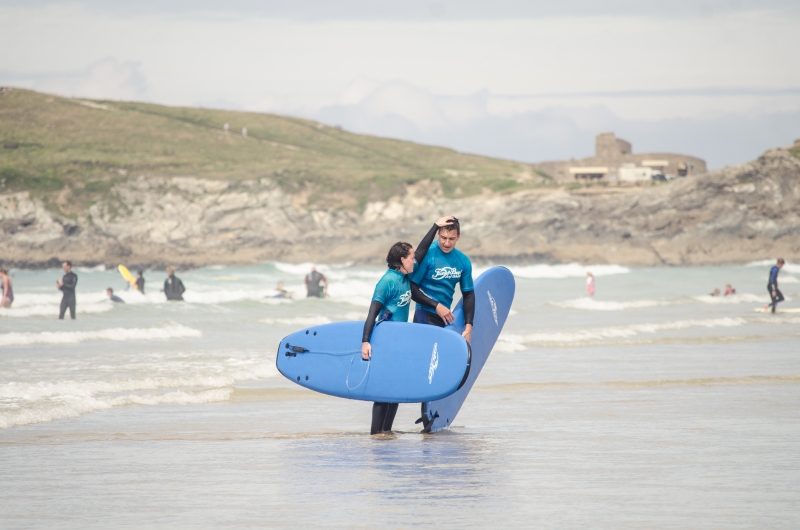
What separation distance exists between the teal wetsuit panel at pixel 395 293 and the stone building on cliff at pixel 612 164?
77.1m

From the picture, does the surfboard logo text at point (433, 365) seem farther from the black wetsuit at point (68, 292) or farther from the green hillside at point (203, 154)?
the green hillside at point (203, 154)

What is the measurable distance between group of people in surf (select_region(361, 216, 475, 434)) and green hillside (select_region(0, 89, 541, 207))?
200 ft

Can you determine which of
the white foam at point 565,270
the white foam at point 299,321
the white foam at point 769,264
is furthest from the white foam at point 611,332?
the white foam at point 769,264

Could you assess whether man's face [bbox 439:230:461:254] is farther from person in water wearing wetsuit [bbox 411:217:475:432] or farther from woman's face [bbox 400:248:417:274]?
woman's face [bbox 400:248:417:274]

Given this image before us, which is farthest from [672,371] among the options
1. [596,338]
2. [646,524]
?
[646,524]

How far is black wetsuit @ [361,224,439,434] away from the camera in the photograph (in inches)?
246

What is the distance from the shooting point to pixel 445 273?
20.7 ft

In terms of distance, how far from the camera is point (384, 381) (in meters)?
6.39

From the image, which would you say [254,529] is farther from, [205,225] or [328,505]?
[205,225]

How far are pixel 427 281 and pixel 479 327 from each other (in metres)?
0.88

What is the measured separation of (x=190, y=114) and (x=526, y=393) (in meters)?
106

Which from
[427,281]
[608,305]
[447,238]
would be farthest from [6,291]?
[447,238]

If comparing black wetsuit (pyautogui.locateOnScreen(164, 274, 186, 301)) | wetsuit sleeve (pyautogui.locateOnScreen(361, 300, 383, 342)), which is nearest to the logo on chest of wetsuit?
wetsuit sleeve (pyautogui.locateOnScreen(361, 300, 383, 342))

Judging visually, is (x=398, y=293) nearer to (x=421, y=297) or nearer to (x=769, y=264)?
(x=421, y=297)
